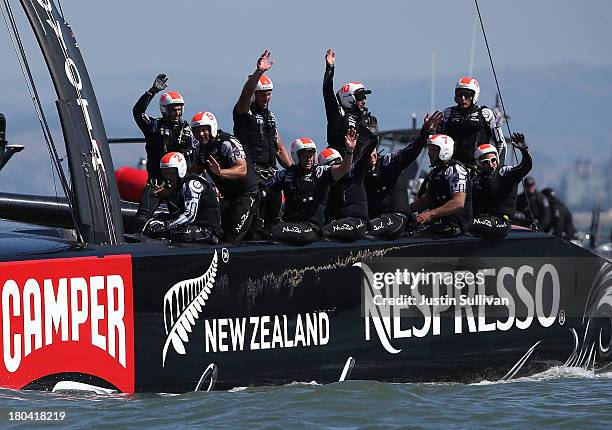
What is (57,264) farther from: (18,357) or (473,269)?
(473,269)

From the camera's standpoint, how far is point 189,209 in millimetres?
8555

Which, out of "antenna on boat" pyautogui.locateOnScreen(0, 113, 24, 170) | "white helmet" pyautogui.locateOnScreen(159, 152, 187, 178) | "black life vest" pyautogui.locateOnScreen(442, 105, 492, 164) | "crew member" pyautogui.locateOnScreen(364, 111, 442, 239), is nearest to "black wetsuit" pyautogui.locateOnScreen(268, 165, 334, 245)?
"crew member" pyautogui.locateOnScreen(364, 111, 442, 239)

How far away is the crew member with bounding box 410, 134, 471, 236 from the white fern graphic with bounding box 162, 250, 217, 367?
1.66 meters

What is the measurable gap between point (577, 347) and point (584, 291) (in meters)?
0.41

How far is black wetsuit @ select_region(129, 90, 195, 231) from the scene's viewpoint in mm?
10016

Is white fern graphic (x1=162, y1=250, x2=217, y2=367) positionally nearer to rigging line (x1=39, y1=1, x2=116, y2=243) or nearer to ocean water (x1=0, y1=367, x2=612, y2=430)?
ocean water (x1=0, y1=367, x2=612, y2=430)

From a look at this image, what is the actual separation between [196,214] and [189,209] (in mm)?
61

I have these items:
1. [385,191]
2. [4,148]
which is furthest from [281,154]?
[4,148]

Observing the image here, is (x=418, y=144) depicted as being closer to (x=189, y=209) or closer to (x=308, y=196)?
(x=308, y=196)

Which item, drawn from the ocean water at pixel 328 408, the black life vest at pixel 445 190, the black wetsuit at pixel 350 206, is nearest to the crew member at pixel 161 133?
the black wetsuit at pixel 350 206

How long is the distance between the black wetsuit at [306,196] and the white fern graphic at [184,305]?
62 centimetres

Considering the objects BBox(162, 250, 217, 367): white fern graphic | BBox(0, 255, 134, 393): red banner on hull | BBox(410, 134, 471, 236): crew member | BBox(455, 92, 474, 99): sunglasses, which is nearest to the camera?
BBox(0, 255, 134, 393): red banner on hull

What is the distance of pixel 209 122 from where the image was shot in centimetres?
881

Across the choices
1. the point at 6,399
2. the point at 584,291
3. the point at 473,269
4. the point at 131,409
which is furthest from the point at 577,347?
the point at 6,399
